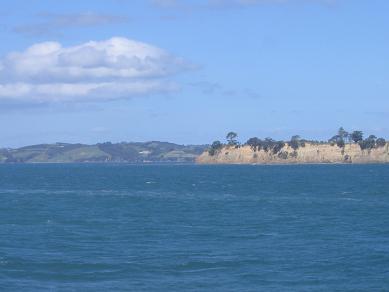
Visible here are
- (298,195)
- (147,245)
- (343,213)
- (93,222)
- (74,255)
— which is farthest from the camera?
(298,195)

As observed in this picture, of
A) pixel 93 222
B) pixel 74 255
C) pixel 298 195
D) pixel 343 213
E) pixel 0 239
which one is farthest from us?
pixel 298 195

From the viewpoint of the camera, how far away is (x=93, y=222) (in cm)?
7850

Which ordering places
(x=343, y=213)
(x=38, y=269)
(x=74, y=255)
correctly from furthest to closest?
1. (x=343, y=213)
2. (x=74, y=255)
3. (x=38, y=269)

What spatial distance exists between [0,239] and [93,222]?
16.0m

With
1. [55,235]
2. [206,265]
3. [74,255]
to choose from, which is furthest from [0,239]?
[206,265]

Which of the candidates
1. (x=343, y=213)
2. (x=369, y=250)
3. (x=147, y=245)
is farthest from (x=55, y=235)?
(x=343, y=213)

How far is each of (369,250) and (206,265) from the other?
12.2 meters

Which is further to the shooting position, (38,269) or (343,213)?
(343,213)

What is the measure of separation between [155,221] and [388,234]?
78.3 feet

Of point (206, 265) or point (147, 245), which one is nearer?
point (206, 265)

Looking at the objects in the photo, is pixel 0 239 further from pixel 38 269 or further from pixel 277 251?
pixel 277 251

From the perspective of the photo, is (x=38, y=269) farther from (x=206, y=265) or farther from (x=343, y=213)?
(x=343, y=213)

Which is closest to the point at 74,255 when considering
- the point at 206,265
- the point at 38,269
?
the point at 38,269

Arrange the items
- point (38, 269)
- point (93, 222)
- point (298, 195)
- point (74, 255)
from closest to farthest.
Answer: point (38, 269)
point (74, 255)
point (93, 222)
point (298, 195)
